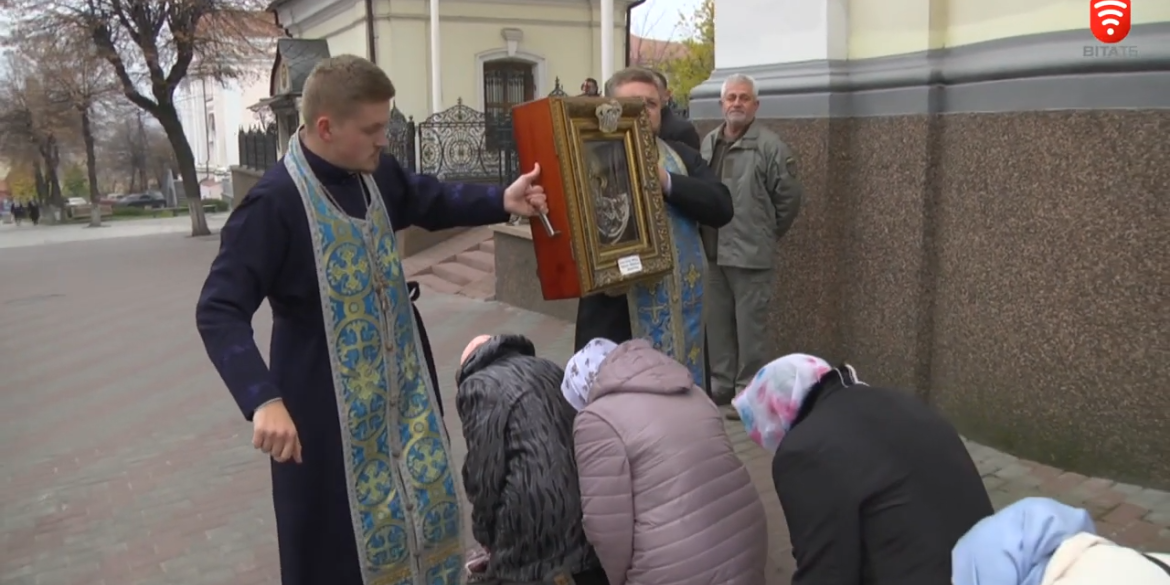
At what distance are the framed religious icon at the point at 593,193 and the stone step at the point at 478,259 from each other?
7868 mm

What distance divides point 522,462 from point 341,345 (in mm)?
652

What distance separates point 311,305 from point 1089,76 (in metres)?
3.38

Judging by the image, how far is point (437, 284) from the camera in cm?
1123

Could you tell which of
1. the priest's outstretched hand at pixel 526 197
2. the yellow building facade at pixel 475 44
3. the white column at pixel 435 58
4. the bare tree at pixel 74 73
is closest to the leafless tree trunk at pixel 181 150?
the bare tree at pixel 74 73

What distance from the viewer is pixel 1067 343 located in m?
4.34

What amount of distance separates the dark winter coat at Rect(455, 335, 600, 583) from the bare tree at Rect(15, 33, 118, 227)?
22077mm

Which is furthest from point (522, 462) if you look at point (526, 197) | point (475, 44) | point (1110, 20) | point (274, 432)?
point (475, 44)

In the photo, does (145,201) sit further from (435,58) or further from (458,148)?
(458,148)

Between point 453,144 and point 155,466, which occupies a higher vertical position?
point 453,144

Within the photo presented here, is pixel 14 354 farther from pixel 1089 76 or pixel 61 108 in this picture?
pixel 61 108

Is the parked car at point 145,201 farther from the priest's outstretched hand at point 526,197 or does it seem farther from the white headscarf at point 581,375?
the white headscarf at point 581,375

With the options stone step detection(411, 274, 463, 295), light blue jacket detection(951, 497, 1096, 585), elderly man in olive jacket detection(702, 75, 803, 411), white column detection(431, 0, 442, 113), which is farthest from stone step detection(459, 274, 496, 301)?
light blue jacket detection(951, 497, 1096, 585)

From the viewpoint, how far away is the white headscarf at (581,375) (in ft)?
9.66

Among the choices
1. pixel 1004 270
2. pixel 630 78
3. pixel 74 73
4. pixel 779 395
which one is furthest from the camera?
pixel 74 73
